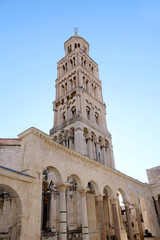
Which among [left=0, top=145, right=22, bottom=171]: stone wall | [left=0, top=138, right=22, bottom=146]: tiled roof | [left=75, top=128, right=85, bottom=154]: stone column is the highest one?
[left=75, top=128, right=85, bottom=154]: stone column

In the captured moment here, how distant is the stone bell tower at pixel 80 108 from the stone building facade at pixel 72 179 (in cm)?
13

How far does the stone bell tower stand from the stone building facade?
0.13 meters

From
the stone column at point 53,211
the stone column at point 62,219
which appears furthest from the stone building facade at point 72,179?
the stone column at point 53,211

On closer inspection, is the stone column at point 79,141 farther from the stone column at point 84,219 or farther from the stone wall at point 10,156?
the stone wall at point 10,156

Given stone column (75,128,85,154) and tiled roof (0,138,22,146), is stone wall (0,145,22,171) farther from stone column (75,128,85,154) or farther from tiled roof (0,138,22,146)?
stone column (75,128,85,154)

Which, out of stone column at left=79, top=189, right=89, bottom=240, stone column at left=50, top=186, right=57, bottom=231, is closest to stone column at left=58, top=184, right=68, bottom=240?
stone column at left=79, top=189, right=89, bottom=240

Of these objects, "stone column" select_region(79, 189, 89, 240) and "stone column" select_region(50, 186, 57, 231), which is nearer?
"stone column" select_region(79, 189, 89, 240)

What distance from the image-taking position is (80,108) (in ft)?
89.7

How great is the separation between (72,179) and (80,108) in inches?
399

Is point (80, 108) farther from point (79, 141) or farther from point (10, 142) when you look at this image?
point (10, 142)

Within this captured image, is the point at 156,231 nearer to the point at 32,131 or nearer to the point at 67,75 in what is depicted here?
the point at 32,131

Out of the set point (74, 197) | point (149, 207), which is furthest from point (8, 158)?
point (149, 207)

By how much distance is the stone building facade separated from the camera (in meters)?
11.9

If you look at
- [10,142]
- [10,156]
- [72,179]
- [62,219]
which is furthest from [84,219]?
[10,142]
